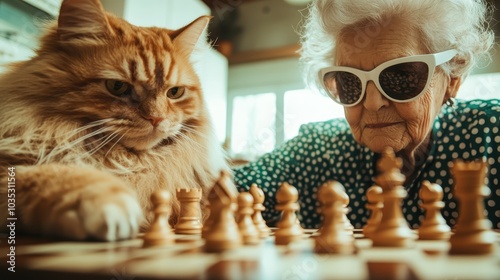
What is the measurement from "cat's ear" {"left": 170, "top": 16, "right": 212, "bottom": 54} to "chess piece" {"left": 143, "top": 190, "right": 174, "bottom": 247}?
611 millimetres

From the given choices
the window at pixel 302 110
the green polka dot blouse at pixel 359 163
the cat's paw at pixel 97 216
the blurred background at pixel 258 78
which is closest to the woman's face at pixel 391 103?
the green polka dot blouse at pixel 359 163

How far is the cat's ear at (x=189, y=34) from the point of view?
1.19 m

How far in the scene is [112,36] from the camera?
3.32 ft

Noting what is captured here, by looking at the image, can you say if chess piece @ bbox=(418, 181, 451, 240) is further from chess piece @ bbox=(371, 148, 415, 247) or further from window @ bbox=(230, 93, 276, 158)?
window @ bbox=(230, 93, 276, 158)

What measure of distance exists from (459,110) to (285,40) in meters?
2.80

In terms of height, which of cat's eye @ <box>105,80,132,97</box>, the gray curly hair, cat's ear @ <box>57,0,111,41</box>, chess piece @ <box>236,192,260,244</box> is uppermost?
the gray curly hair

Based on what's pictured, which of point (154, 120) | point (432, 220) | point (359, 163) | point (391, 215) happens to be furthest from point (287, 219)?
point (359, 163)

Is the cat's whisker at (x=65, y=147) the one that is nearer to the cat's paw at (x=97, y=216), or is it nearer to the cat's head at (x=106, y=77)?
the cat's head at (x=106, y=77)

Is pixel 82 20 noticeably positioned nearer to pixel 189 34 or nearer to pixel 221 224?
pixel 189 34

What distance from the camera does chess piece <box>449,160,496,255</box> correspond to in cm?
59

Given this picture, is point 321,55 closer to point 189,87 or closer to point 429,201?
point 189,87

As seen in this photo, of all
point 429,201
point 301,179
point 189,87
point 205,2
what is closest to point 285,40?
point 205,2

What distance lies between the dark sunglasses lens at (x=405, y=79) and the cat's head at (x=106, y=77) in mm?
731

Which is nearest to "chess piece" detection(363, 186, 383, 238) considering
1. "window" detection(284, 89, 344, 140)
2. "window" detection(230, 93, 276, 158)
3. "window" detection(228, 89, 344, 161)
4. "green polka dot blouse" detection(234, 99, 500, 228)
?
"green polka dot blouse" detection(234, 99, 500, 228)
